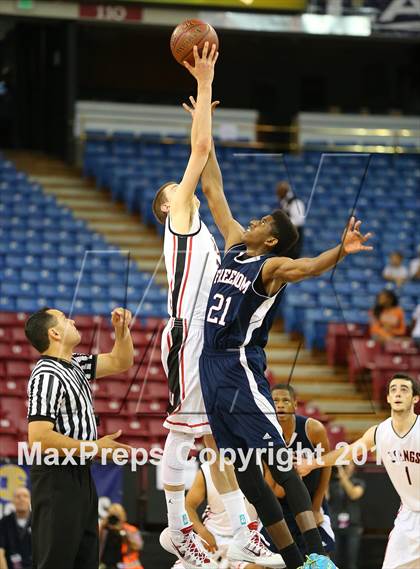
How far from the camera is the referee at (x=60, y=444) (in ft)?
24.0

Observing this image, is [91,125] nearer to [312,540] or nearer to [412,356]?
[412,356]

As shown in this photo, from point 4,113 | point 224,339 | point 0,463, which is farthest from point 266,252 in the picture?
point 4,113

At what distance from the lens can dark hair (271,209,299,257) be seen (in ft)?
25.2

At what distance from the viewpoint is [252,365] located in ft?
25.3

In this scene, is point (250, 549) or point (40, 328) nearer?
point (40, 328)

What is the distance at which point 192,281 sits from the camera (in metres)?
8.11

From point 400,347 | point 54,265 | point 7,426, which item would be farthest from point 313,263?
point 54,265

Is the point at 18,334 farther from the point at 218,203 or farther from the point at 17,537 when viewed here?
the point at 218,203

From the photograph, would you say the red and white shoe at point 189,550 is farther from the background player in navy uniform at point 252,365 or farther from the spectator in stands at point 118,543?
the spectator in stands at point 118,543

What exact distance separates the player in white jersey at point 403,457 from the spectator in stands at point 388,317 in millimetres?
7609

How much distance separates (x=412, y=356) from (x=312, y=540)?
8.99 metres

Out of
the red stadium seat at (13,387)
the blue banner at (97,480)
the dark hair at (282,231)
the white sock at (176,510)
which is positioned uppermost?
the dark hair at (282,231)

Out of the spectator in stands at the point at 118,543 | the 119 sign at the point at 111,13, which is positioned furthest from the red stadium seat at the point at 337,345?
the 119 sign at the point at 111,13

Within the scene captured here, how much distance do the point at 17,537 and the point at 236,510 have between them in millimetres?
4092
